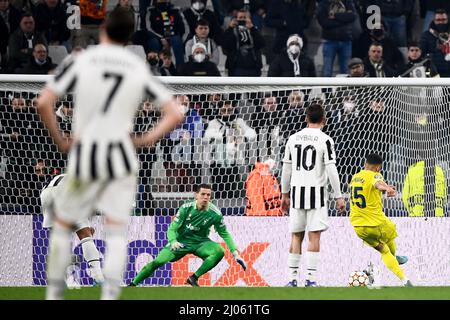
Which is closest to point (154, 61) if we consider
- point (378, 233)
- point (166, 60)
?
point (166, 60)

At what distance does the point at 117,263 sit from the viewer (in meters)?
7.17

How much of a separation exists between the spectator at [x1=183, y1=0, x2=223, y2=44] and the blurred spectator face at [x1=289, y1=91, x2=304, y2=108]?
4023mm

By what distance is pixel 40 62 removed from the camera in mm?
17641

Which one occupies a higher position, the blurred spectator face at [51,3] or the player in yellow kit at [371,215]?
the blurred spectator face at [51,3]

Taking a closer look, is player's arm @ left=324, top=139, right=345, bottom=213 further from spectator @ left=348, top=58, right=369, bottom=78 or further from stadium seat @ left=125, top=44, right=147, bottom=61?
stadium seat @ left=125, top=44, right=147, bottom=61

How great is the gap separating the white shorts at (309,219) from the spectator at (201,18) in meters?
6.80

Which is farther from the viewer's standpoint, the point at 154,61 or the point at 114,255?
the point at 154,61

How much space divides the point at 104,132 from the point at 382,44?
1207 centimetres

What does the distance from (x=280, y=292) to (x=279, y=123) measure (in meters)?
4.51

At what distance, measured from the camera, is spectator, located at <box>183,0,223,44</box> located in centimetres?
1870

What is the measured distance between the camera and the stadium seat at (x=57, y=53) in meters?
18.5

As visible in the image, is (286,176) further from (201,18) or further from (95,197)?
(201,18)

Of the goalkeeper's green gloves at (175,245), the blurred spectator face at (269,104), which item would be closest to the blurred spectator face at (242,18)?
the blurred spectator face at (269,104)

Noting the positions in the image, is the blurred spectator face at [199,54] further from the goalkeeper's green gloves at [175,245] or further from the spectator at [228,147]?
the goalkeeper's green gloves at [175,245]
